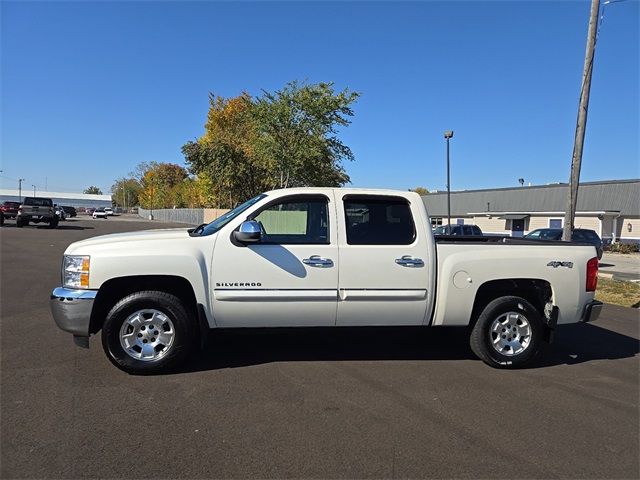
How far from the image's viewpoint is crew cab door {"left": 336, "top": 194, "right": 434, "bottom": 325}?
202 inches

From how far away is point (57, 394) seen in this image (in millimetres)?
4340

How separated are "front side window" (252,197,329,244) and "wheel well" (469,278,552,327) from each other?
192 cm

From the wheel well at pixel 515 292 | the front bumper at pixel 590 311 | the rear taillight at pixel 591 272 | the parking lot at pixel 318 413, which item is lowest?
the parking lot at pixel 318 413

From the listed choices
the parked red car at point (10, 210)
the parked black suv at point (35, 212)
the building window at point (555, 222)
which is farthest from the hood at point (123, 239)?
the building window at point (555, 222)

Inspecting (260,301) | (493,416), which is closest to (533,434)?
(493,416)

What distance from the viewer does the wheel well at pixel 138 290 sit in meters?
4.96

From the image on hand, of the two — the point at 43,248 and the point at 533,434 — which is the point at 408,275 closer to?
the point at 533,434

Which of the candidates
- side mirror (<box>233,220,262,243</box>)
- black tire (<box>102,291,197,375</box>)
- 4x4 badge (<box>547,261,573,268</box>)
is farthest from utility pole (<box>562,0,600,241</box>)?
black tire (<box>102,291,197,375</box>)

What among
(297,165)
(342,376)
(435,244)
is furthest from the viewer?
(297,165)

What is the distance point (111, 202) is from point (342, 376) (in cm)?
18408

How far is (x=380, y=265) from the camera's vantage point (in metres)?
5.16

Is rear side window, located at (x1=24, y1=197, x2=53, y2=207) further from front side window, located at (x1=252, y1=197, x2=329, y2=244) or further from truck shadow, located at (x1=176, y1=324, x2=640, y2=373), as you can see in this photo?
front side window, located at (x1=252, y1=197, x2=329, y2=244)

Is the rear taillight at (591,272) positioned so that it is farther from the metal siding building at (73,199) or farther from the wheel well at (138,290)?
the metal siding building at (73,199)

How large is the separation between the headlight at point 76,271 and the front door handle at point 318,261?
2.14 metres
